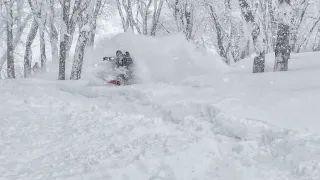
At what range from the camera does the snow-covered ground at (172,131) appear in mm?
3943

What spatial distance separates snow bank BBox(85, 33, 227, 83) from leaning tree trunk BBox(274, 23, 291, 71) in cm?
406

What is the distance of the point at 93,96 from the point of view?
33.2 ft

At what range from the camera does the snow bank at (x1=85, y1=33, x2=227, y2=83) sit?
43.2 ft

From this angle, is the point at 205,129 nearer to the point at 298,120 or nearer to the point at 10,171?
the point at 298,120

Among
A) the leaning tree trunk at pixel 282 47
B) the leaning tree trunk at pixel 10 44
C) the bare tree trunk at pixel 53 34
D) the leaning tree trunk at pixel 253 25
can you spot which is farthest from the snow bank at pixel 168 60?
the leaning tree trunk at pixel 282 47

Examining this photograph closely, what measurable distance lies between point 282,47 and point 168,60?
19.4ft

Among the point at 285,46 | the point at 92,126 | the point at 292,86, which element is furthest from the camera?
the point at 285,46

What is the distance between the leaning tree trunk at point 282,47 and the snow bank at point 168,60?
4.06 m

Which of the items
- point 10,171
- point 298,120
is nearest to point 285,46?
point 298,120

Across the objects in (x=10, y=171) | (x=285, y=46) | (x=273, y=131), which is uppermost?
(x=285, y=46)

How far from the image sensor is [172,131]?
18.1ft

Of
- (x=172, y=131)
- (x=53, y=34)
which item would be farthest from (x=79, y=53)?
(x=172, y=131)

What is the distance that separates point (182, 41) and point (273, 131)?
9420 mm

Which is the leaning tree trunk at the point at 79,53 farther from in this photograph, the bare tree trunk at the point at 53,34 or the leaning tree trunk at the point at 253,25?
the leaning tree trunk at the point at 253,25
